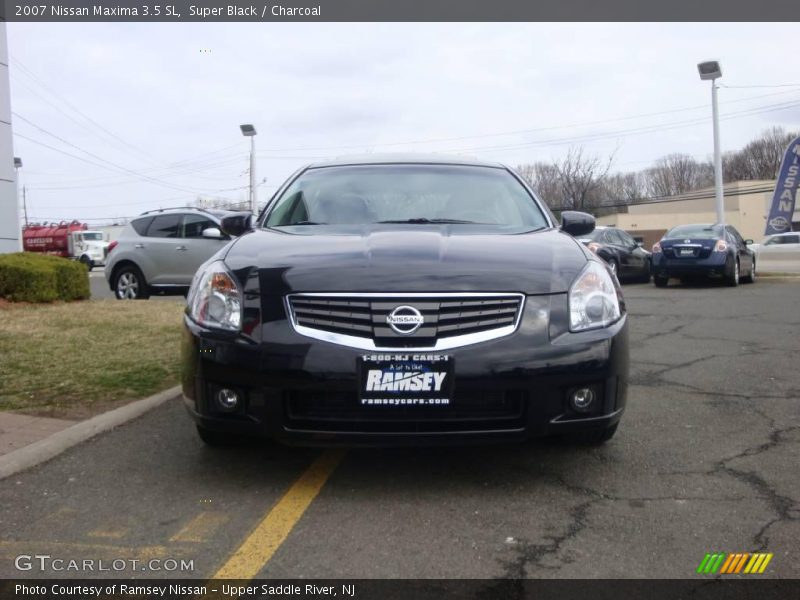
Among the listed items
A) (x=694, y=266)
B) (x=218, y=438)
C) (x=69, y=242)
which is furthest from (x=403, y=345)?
(x=69, y=242)

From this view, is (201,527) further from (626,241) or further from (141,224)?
(626,241)

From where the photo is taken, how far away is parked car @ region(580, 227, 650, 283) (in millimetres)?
17047

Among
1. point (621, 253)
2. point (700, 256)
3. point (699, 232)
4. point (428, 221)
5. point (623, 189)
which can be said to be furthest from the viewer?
point (623, 189)

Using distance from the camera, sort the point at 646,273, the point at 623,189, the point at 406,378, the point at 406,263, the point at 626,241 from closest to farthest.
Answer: the point at 406,378, the point at 406,263, the point at 626,241, the point at 646,273, the point at 623,189

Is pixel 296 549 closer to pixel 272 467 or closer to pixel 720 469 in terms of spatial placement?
pixel 272 467

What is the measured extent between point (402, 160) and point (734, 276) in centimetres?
1284

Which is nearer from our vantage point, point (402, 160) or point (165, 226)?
point (402, 160)

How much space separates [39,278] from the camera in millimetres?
10352

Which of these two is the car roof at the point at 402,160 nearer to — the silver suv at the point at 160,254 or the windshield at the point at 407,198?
the windshield at the point at 407,198

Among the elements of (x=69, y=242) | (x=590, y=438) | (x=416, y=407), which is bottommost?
(x=590, y=438)

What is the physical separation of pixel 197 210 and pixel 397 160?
9092mm

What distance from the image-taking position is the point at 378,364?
3154mm

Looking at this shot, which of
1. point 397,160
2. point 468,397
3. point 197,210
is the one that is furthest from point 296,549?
point 197,210

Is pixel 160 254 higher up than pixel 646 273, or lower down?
higher up
